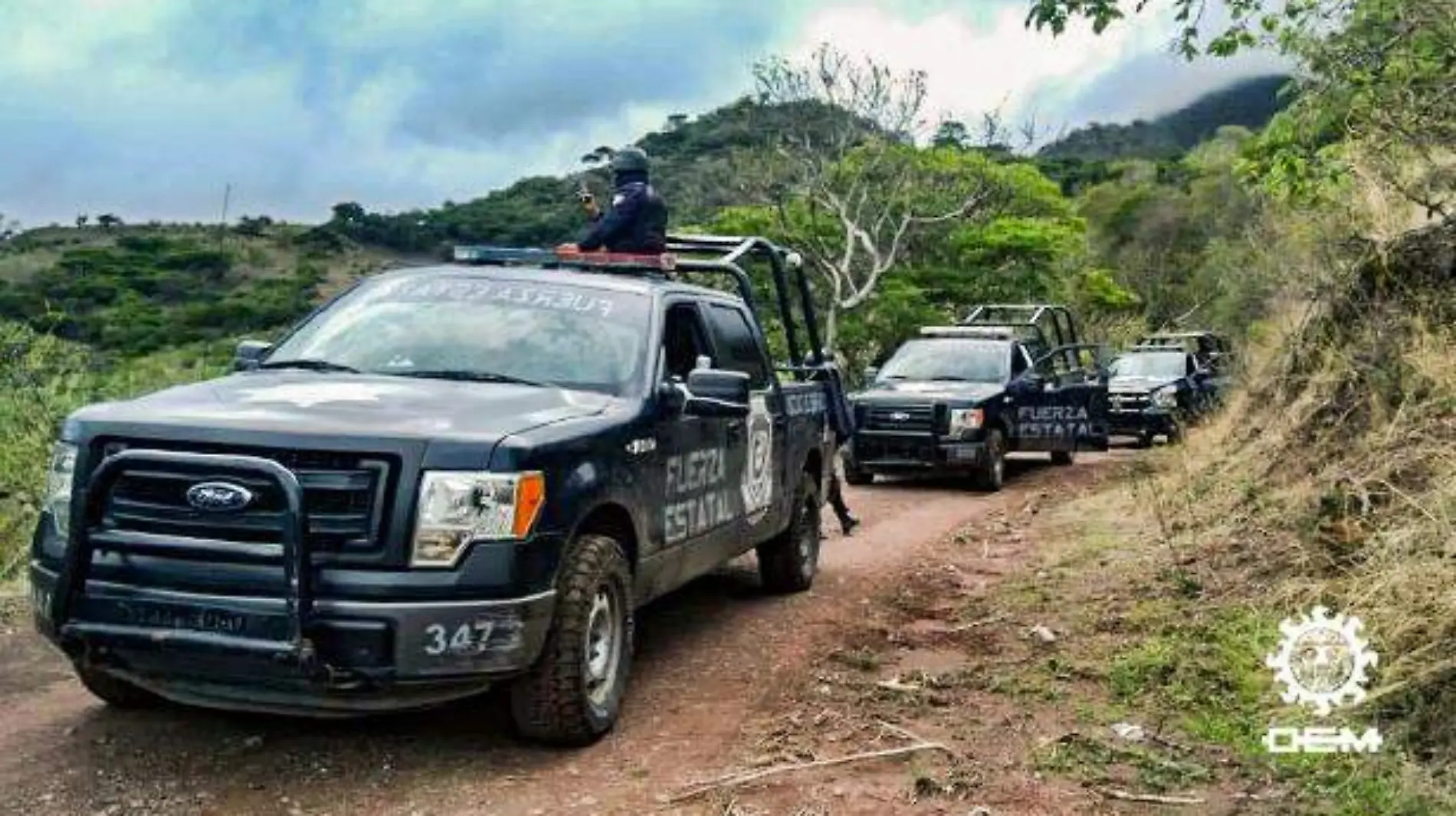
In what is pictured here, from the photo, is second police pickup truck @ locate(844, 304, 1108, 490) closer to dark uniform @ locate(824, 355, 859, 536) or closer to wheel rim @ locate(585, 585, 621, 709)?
dark uniform @ locate(824, 355, 859, 536)

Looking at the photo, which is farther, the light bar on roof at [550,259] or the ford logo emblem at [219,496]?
the light bar on roof at [550,259]

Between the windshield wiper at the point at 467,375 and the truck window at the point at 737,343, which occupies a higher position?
the truck window at the point at 737,343

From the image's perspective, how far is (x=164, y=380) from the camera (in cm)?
1114

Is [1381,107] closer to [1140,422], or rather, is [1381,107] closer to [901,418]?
[901,418]

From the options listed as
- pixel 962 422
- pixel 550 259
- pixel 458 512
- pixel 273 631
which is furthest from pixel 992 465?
pixel 273 631

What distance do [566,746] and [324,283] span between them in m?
46.6

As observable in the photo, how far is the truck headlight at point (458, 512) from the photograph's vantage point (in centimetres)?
458

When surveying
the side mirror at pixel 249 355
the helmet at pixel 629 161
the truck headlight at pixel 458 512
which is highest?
the helmet at pixel 629 161

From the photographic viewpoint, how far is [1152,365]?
22531 mm

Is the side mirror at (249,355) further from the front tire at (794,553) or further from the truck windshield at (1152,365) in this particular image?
the truck windshield at (1152,365)

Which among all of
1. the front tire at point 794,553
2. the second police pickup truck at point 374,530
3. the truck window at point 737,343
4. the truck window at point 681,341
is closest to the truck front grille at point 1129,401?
the front tire at point 794,553

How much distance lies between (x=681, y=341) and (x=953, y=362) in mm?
9424

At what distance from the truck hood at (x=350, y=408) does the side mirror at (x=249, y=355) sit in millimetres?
377

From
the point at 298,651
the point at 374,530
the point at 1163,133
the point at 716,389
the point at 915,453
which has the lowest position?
the point at 298,651
